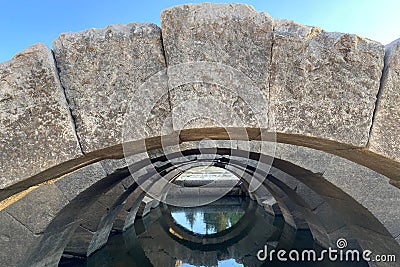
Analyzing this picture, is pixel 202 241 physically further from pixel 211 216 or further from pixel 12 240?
pixel 12 240

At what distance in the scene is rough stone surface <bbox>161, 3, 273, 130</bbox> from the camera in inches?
58.8

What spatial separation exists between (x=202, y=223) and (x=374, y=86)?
35.0ft

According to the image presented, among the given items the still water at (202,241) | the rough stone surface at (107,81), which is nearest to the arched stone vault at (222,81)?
the rough stone surface at (107,81)

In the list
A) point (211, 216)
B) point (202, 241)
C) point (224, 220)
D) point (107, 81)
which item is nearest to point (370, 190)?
point (107, 81)

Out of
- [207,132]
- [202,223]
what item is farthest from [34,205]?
[202,223]

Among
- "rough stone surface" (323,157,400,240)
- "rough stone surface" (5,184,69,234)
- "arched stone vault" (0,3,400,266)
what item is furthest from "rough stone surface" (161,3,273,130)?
"rough stone surface" (5,184,69,234)

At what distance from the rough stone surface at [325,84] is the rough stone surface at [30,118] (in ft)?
3.13

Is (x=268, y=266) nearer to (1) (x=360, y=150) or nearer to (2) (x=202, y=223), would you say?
(1) (x=360, y=150)

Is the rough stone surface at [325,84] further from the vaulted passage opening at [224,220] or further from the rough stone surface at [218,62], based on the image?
the vaulted passage opening at [224,220]

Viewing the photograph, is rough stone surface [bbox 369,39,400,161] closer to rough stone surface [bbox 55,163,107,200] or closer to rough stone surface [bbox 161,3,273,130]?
rough stone surface [bbox 161,3,273,130]

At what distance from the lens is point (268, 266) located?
5.56 m

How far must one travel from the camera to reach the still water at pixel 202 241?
6.41m

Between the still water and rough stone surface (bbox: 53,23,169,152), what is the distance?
15.4 feet

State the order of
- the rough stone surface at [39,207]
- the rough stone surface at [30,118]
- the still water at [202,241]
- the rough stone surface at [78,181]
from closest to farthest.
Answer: the rough stone surface at [30,118], the rough stone surface at [39,207], the rough stone surface at [78,181], the still water at [202,241]
